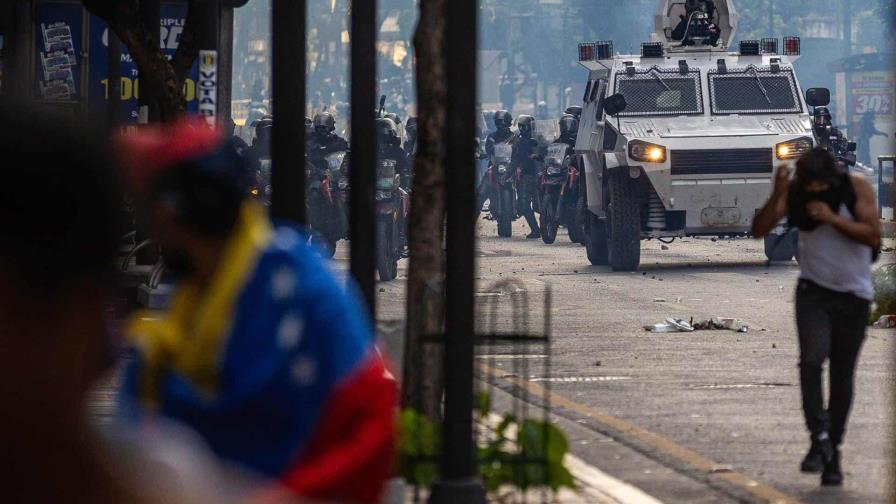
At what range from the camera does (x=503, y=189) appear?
35312 millimetres

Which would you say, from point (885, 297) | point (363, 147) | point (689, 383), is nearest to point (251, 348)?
point (363, 147)

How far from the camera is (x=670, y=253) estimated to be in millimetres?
28469

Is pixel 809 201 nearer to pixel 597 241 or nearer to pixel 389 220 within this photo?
pixel 389 220

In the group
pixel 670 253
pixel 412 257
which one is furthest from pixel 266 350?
pixel 670 253

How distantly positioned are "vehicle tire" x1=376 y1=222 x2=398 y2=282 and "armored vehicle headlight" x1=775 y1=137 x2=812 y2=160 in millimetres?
4761

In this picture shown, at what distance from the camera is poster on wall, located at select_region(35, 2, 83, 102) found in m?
20.3

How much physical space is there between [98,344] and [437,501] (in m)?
4.72

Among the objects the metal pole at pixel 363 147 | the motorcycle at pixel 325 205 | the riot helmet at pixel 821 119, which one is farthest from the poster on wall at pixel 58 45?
the metal pole at pixel 363 147

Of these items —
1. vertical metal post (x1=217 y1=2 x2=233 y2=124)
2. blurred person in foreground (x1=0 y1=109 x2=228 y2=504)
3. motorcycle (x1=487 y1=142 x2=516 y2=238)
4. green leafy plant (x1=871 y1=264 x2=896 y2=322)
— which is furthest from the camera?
motorcycle (x1=487 y1=142 x2=516 y2=238)

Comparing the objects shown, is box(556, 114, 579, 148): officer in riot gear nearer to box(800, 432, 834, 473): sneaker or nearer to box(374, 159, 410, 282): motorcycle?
box(374, 159, 410, 282): motorcycle

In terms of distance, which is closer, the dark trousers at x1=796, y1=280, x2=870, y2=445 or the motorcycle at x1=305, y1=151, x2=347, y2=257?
the dark trousers at x1=796, y1=280, x2=870, y2=445

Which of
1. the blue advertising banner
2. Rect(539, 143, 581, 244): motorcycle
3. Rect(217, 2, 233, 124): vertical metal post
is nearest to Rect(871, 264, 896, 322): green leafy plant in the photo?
Rect(217, 2, 233, 124): vertical metal post

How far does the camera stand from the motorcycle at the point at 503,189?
3522 centimetres

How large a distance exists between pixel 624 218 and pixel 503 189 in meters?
12.2
